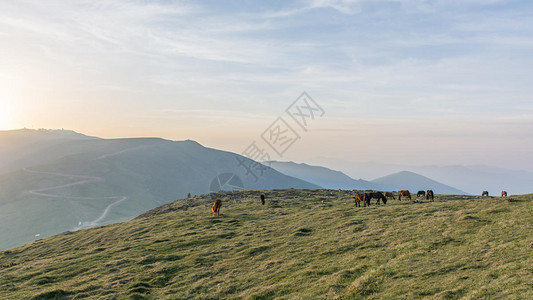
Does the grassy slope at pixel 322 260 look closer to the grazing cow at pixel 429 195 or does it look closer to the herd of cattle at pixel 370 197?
the herd of cattle at pixel 370 197

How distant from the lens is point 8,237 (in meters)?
189

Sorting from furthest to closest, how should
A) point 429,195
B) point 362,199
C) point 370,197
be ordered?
point 429,195 → point 370,197 → point 362,199

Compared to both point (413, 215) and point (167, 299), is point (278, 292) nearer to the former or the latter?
point (167, 299)

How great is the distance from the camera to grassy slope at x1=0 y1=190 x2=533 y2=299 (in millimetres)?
16906

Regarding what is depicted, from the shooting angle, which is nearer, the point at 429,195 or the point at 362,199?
the point at 362,199

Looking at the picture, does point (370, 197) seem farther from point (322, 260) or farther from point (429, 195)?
point (322, 260)

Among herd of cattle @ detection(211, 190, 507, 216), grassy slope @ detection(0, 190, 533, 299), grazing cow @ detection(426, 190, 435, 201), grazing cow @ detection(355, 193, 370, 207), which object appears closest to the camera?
grassy slope @ detection(0, 190, 533, 299)

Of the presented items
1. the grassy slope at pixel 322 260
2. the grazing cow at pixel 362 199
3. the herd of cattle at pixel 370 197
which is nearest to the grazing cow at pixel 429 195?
the herd of cattle at pixel 370 197

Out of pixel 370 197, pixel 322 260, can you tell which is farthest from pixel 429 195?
pixel 322 260

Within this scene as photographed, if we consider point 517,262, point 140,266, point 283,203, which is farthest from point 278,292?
point 283,203

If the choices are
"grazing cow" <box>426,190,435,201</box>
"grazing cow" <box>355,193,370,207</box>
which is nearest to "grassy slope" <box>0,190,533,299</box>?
"grazing cow" <box>355,193,370,207</box>

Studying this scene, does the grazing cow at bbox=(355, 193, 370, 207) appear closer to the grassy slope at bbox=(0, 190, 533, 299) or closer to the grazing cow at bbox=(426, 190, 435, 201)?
the grassy slope at bbox=(0, 190, 533, 299)

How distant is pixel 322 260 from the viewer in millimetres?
23234

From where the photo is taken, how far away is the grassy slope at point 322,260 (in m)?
16.9
